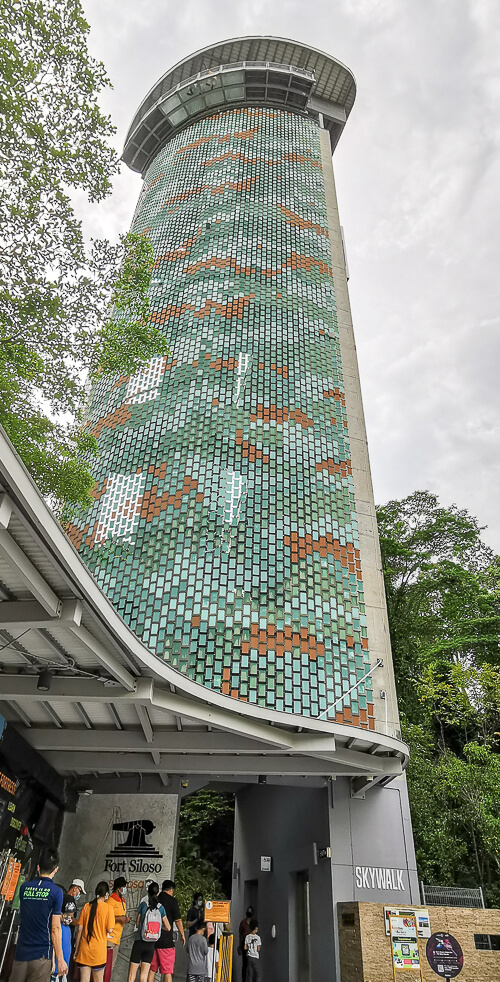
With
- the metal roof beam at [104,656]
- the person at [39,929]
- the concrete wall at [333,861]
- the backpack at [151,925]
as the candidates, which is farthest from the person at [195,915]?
the metal roof beam at [104,656]

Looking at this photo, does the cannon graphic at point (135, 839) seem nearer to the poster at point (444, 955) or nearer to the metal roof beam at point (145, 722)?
the metal roof beam at point (145, 722)

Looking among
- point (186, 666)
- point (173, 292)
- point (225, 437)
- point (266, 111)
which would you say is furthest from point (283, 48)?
point (186, 666)

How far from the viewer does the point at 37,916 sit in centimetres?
518

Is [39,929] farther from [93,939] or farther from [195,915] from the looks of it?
[195,915]

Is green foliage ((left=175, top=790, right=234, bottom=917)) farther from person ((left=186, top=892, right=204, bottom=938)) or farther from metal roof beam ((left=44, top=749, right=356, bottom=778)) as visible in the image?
person ((left=186, top=892, right=204, bottom=938))

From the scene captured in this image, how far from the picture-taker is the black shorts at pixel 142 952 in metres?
7.01

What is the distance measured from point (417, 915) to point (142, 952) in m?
3.51

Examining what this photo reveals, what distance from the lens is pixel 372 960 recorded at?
8188 mm

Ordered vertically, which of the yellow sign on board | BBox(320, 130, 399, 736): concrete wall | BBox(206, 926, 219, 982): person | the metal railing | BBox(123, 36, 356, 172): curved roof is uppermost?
BBox(123, 36, 356, 172): curved roof

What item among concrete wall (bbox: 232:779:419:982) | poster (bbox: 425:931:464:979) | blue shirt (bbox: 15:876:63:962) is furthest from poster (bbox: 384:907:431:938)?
blue shirt (bbox: 15:876:63:962)

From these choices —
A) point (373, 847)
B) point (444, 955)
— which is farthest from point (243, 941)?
point (444, 955)

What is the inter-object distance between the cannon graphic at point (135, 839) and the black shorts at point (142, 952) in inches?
142

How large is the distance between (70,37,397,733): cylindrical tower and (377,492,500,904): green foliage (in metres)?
5.59

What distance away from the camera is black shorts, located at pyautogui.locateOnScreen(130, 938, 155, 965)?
7.01 meters
